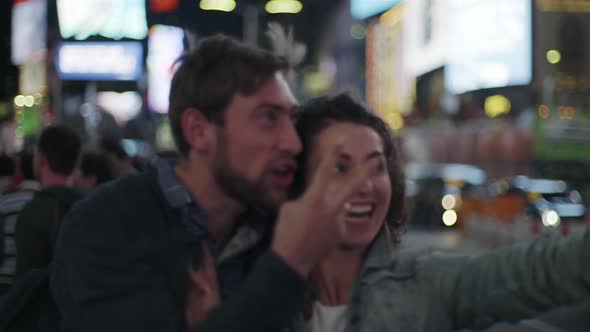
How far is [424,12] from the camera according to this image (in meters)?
39.6

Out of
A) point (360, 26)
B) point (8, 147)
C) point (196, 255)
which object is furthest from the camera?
point (360, 26)

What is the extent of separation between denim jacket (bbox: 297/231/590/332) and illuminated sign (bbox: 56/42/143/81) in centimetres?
1655

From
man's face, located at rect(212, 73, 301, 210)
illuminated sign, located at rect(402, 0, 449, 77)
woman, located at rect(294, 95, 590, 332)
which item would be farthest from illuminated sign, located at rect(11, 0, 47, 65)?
illuminated sign, located at rect(402, 0, 449, 77)

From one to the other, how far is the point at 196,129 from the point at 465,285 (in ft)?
2.68

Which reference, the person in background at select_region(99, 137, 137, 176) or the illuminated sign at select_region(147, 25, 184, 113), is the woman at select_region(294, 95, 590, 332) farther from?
the illuminated sign at select_region(147, 25, 184, 113)

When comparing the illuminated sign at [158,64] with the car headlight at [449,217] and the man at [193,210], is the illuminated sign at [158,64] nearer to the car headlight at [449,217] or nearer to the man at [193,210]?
the car headlight at [449,217]

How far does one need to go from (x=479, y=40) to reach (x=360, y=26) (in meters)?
52.8

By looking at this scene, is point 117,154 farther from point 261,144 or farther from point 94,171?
point 261,144

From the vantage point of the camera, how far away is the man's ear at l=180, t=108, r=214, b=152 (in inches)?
107

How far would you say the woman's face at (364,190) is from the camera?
285 centimetres

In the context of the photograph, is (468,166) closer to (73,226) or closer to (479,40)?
(479,40)

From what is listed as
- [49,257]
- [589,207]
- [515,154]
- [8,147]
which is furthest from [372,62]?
[49,257]

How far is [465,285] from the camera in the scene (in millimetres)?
2518

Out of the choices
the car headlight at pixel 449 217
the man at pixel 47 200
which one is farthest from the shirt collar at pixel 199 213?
the car headlight at pixel 449 217
